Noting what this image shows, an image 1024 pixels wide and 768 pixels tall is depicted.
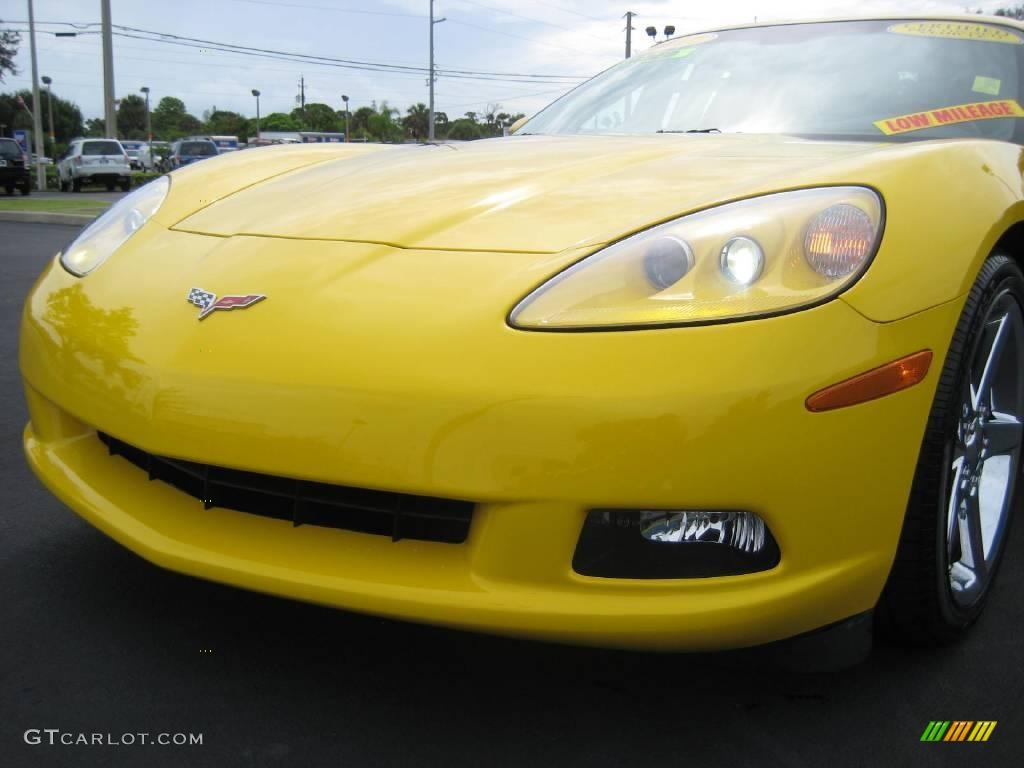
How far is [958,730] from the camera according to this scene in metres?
1.67

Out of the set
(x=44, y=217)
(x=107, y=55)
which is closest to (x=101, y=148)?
(x=107, y=55)

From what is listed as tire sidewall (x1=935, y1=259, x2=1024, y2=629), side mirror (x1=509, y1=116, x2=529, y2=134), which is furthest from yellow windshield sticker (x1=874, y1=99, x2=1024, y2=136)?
side mirror (x1=509, y1=116, x2=529, y2=134)

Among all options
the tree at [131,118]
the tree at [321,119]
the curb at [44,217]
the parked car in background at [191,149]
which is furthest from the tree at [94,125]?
the curb at [44,217]

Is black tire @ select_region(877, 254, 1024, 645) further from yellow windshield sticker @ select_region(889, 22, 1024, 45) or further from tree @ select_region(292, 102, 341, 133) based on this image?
tree @ select_region(292, 102, 341, 133)

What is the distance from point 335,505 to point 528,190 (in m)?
0.77

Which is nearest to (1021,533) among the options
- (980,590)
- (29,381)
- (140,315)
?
(980,590)

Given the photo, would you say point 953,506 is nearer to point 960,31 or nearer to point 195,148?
point 960,31

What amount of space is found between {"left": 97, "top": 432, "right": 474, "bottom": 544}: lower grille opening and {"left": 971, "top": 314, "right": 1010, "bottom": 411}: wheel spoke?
42.1 inches

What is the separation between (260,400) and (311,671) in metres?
0.55

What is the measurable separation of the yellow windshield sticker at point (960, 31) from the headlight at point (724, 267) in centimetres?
135

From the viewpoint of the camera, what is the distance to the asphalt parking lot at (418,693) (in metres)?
1.57

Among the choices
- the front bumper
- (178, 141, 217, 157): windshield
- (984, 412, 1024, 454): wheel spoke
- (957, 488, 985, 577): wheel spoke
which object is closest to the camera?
the front bumper

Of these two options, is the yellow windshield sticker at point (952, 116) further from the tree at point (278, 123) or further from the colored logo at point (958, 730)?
the tree at point (278, 123)

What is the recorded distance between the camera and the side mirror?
132 inches
